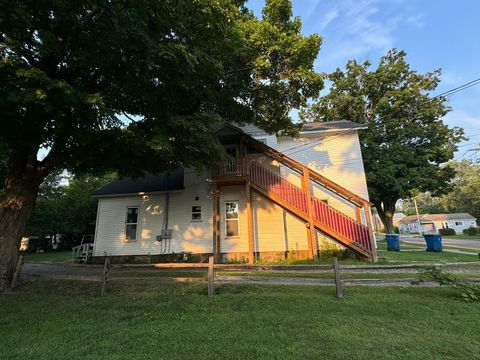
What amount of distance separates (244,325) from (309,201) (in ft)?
28.4

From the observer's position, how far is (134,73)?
6605 millimetres

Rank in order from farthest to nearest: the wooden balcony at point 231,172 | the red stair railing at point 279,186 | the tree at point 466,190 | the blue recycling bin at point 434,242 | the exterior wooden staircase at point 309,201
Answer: the tree at point 466,190 → the blue recycling bin at point 434,242 → the wooden balcony at point 231,172 → the red stair railing at point 279,186 → the exterior wooden staircase at point 309,201

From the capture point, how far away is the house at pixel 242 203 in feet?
44.4

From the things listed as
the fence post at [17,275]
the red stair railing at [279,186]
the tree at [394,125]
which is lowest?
the fence post at [17,275]

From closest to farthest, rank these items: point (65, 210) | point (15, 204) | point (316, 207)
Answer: point (15, 204)
point (316, 207)
point (65, 210)

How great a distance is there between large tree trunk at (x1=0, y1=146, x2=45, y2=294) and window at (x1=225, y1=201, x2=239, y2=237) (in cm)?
863

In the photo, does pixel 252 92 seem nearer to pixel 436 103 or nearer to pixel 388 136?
pixel 388 136

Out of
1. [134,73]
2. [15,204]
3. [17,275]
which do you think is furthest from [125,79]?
[17,275]

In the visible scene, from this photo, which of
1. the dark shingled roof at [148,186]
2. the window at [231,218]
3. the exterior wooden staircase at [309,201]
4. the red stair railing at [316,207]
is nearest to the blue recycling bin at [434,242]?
the exterior wooden staircase at [309,201]

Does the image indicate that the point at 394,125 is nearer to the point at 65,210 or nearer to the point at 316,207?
the point at 316,207

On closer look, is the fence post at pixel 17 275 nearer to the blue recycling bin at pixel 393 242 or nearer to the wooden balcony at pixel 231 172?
the wooden balcony at pixel 231 172

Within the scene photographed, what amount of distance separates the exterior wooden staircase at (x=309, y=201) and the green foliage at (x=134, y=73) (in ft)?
11.9

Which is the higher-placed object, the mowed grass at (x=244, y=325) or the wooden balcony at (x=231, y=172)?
the wooden balcony at (x=231, y=172)

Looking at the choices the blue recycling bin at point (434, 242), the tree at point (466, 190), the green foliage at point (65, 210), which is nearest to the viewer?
the blue recycling bin at point (434, 242)
